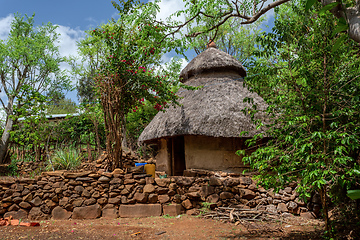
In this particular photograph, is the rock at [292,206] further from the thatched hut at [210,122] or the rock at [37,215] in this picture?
the rock at [37,215]

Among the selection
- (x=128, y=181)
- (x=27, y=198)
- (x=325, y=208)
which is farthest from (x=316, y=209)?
(x=27, y=198)

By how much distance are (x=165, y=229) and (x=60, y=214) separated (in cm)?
239

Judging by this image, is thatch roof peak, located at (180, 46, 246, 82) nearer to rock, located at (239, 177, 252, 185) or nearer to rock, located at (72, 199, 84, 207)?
rock, located at (239, 177, 252, 185)

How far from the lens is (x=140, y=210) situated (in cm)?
613

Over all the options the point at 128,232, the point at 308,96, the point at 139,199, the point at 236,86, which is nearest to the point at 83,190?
the point at 139,199

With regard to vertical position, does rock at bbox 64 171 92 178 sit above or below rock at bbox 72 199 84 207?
above

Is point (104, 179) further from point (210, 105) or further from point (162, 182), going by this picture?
point (210, 105)

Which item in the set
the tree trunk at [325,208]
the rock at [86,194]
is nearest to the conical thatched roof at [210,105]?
the rock at [86,194]

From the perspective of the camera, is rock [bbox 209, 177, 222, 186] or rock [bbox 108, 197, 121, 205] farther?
rock [bbox 209, 177, 222, 186]

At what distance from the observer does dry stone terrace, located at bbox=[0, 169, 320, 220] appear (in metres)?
5.85

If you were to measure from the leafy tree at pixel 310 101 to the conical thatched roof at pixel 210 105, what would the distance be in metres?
3.04

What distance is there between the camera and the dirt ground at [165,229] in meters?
4.74

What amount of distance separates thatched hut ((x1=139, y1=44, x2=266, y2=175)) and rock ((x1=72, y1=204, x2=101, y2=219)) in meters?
2.81

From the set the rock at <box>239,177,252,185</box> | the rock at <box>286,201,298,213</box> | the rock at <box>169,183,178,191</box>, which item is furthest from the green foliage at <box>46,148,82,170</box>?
the rock at <box>286,201,298,213</box>
